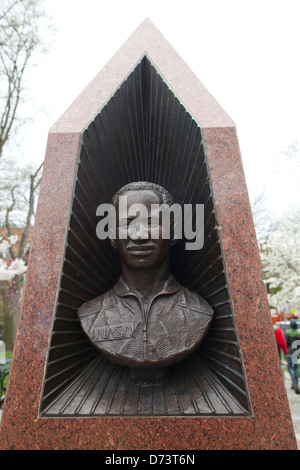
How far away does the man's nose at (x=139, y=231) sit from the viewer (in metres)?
2.59

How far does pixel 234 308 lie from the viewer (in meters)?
2.46

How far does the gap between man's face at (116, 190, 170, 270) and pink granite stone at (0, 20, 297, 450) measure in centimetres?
46

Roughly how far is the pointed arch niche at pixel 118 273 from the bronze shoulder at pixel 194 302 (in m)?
0.10

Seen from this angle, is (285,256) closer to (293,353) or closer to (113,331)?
(293,353)

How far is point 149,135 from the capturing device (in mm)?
3854

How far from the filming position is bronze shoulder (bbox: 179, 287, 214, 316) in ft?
8.71

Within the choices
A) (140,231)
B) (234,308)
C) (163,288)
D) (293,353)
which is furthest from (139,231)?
(293,353)

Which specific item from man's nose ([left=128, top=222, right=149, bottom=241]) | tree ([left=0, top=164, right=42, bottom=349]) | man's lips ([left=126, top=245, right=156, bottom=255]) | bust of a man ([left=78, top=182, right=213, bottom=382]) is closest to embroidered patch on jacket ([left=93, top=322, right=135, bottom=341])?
bust of a man ([left=78, top=182, right=213, bottom=382])

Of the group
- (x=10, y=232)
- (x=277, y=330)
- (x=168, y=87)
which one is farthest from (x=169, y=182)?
(x=10, y=232)

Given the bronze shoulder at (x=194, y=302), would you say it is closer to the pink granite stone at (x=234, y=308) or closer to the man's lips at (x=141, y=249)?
the pink granite stone at (x=234, y=308)

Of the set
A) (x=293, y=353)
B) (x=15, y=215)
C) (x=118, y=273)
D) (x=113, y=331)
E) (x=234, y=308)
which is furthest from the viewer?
(x=15, y=215)

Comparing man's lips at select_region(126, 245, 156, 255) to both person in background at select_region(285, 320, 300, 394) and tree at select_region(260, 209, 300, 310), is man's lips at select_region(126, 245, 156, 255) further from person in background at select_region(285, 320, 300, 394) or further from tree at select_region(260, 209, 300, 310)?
tree at select_region(260, 209, 300, 310)

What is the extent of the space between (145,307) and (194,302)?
403mm
